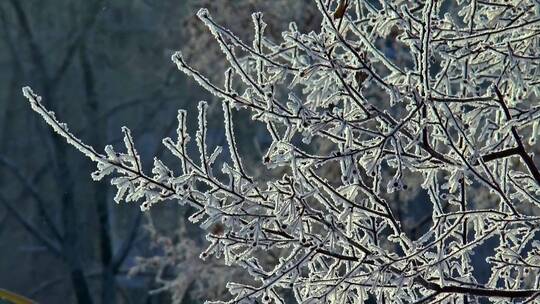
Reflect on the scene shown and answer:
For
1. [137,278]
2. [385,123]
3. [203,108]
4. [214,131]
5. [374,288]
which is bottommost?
[374,288]

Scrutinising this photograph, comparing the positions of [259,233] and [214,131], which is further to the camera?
[214,131]

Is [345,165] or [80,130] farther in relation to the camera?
[80,130]

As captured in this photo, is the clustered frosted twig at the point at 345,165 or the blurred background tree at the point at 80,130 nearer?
the clustered frosted twig at the point at 345,165

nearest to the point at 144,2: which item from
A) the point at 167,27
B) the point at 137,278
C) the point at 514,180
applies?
the point at 167,27

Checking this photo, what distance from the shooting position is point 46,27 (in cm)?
1952

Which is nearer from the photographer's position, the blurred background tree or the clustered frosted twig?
the clustered frosted twig

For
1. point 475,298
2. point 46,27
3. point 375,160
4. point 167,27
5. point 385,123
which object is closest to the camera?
point 375,160

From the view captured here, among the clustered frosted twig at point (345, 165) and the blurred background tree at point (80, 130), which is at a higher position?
the blurred background tree at point (80, 130)

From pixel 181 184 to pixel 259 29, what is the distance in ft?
2.03

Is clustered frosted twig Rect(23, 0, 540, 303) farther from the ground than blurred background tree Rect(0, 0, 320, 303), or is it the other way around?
blurred background tree Rect(0, 0, 320, 303)

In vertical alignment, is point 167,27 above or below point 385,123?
above

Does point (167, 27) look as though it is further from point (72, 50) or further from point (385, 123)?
point (385, 123)

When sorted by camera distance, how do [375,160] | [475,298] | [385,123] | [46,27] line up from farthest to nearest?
[46,27] < [475,298] < [385,123] < [375,160]

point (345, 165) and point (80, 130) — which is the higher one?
point (80, 130)
